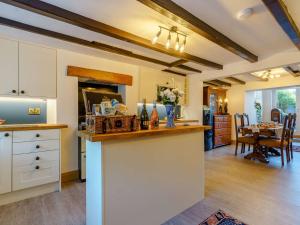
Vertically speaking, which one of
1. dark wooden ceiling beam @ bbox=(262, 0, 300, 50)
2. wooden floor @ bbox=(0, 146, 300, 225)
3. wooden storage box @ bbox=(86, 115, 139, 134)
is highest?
dark wooden ceiling beam @ bbox=(262, 0, 300, 50)

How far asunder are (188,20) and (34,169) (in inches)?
111

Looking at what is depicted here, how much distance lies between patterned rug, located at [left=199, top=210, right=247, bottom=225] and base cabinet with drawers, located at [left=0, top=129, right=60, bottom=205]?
2173 mm

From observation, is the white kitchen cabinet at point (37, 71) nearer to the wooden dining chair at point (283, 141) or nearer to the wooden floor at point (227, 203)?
the wooden floor at point (227, 203)

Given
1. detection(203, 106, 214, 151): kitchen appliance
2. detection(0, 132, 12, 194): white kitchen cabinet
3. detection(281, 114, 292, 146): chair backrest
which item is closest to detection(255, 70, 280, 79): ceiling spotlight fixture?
detection(281, 114, 292, 146): chair backrest

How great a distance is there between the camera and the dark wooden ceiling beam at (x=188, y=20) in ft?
5.53

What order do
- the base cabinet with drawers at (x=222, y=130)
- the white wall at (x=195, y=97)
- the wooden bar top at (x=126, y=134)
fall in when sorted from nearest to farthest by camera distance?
the wooden bar top at (x=126, y=134) < the white wall at (x=195, y=97) < the base cabinet with drawers at (x=222, y=130)

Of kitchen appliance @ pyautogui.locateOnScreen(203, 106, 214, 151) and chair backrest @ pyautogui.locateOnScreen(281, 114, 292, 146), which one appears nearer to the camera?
chair backrest @ pyautogui.locateOnScreen(281, 114, 292, 146)

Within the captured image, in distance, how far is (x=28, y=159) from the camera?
91.7 inches

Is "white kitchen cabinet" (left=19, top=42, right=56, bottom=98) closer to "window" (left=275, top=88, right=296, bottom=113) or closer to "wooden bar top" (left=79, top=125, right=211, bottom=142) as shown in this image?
"wooden bar top" (left=79, top=125, right=211, bottom=142)

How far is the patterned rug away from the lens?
1812 mm

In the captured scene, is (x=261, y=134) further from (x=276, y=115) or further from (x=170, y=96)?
(x=170, y=96)

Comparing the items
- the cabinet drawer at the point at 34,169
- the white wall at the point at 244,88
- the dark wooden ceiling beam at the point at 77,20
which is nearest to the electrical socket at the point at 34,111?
the cabinet drawer at the point at 34,169

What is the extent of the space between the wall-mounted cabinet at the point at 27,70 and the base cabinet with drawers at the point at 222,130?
4833mm

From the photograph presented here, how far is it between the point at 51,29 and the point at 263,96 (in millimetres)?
9025
